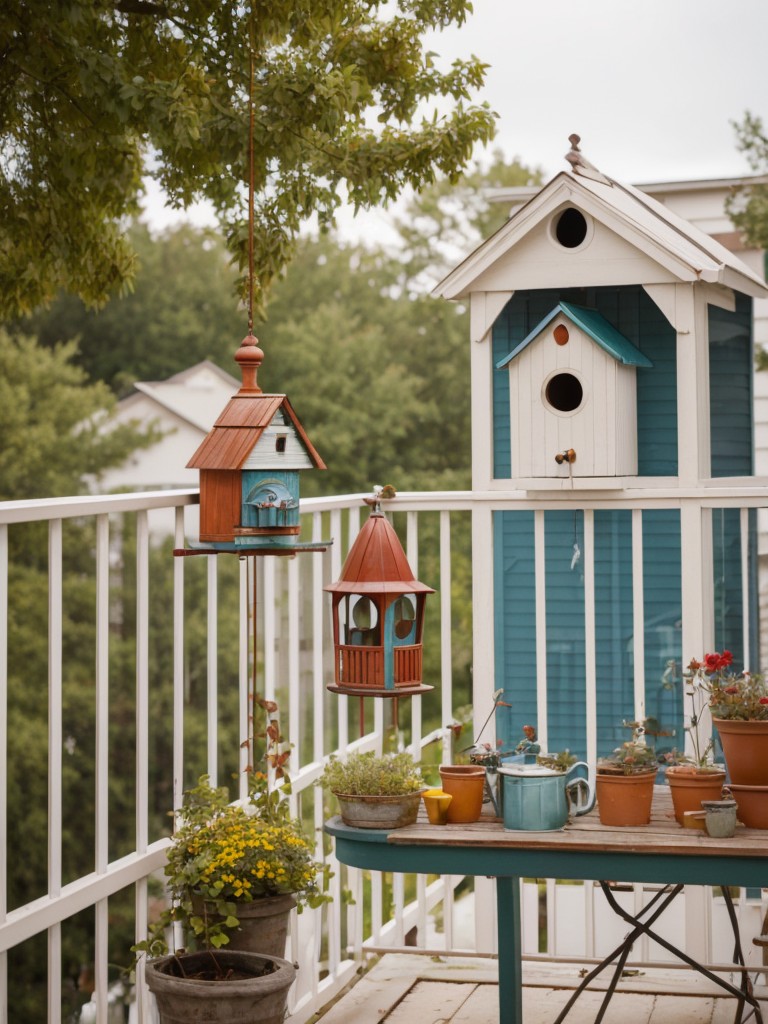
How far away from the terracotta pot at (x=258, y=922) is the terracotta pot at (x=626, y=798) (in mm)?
657

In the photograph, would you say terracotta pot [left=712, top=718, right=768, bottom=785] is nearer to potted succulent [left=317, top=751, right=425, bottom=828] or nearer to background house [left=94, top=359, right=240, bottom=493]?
potted succulent [left=317, top=751, right=425, bottom=828]

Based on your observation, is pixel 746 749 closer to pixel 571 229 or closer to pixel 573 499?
pixel 573 499

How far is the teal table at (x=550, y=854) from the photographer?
2309 millimetres

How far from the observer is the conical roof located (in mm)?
2697

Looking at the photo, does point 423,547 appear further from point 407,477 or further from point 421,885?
point 421,885

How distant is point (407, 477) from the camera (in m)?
21.0

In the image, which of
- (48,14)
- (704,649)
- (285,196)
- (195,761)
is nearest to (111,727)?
(195,761)

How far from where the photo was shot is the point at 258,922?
8.24ft

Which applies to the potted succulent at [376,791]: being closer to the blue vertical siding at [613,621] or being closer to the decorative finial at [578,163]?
the blue vertical siding at [613,621]

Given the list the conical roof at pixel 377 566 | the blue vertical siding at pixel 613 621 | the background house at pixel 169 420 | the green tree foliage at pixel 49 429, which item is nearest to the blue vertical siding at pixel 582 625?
the blue vertical siding at pixel 613 621

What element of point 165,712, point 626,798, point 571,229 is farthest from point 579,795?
point 165,712

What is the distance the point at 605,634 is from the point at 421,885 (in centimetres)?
95

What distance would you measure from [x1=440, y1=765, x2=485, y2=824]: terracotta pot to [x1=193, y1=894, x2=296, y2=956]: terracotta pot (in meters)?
0.38

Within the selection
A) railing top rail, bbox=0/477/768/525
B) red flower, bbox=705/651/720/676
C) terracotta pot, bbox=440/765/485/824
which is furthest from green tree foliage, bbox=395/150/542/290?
terracotta pot, bbox=440/765/485/824
